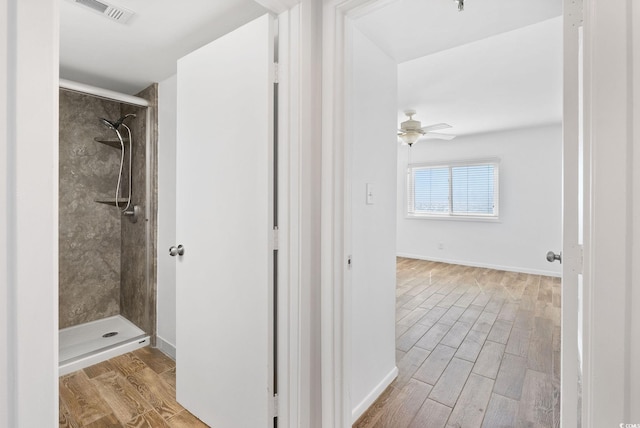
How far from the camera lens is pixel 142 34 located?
1874mm

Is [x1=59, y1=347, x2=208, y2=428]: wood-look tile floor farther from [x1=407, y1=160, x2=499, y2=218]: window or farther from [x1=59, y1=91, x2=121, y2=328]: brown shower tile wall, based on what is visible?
[x1=407, y1=160, x2=499, y2=218]: window

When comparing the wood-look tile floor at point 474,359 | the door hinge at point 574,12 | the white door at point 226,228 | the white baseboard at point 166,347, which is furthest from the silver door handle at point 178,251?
the door hinge at point 574,12

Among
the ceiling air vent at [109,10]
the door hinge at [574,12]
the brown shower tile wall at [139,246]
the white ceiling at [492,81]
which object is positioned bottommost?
the brown shower tile wall at [139,246]

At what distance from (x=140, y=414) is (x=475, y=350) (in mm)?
2464

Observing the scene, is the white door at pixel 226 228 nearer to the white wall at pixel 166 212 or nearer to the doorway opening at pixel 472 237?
the doorway opening at pixel 472 237

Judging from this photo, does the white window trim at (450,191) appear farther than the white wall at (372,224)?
Yes

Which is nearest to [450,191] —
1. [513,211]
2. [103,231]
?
[513,211]

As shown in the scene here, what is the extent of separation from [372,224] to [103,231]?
2.76 meters

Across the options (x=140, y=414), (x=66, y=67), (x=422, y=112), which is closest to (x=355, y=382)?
(x=140, y=414)

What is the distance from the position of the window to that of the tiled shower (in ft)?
17.1

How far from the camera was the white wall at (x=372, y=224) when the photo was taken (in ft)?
5.52

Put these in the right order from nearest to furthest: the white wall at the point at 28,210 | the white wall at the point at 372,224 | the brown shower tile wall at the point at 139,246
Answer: the white wall at the point at 28,210, the white wall at the point at 372,224, the brown shower tile wall at the point at 139,246

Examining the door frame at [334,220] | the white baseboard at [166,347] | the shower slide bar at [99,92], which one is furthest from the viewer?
the white baseboard at [166,347]

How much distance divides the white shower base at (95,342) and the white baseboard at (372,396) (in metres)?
1.93
